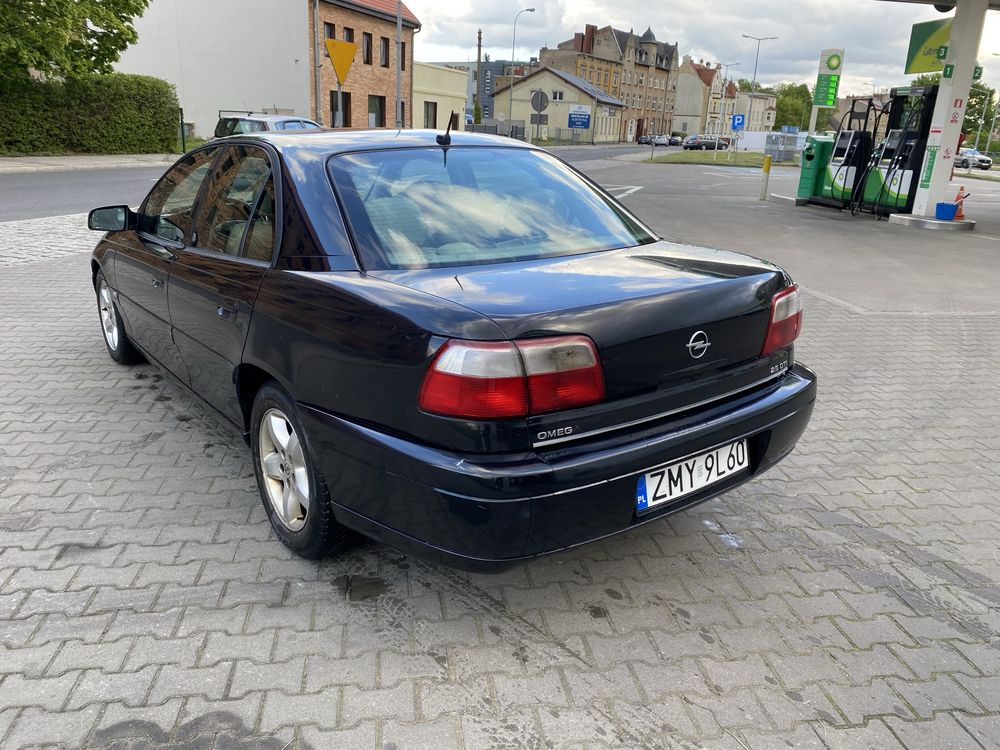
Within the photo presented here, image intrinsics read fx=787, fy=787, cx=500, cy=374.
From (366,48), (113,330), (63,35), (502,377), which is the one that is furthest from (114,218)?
(366,48)

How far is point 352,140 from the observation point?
11.2 ft

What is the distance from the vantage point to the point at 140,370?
5.51 meters

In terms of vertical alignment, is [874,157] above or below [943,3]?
below

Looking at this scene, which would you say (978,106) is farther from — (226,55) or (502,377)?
(502,377)

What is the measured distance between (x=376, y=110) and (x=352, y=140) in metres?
43.6

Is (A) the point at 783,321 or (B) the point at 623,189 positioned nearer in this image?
(A) the point at 783,321

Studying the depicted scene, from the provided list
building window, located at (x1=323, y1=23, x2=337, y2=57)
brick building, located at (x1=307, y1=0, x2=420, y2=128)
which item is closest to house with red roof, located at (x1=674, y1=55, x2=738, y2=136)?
brick building, located at (x1=307, y1=0, x2=420, y2=128)

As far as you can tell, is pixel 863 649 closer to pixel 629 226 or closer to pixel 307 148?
pixel 629 226

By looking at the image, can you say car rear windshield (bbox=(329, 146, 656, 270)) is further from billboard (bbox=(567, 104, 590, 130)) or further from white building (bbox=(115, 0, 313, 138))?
billboard (bbox=(567, 104, 590, 130))

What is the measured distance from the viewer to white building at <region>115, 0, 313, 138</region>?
38.1m

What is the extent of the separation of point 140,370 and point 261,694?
372 centimetres

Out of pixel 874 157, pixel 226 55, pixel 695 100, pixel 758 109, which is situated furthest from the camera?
pixel 758 109

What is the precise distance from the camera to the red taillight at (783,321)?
9.96 feet

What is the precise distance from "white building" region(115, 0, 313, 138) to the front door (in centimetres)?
3612
